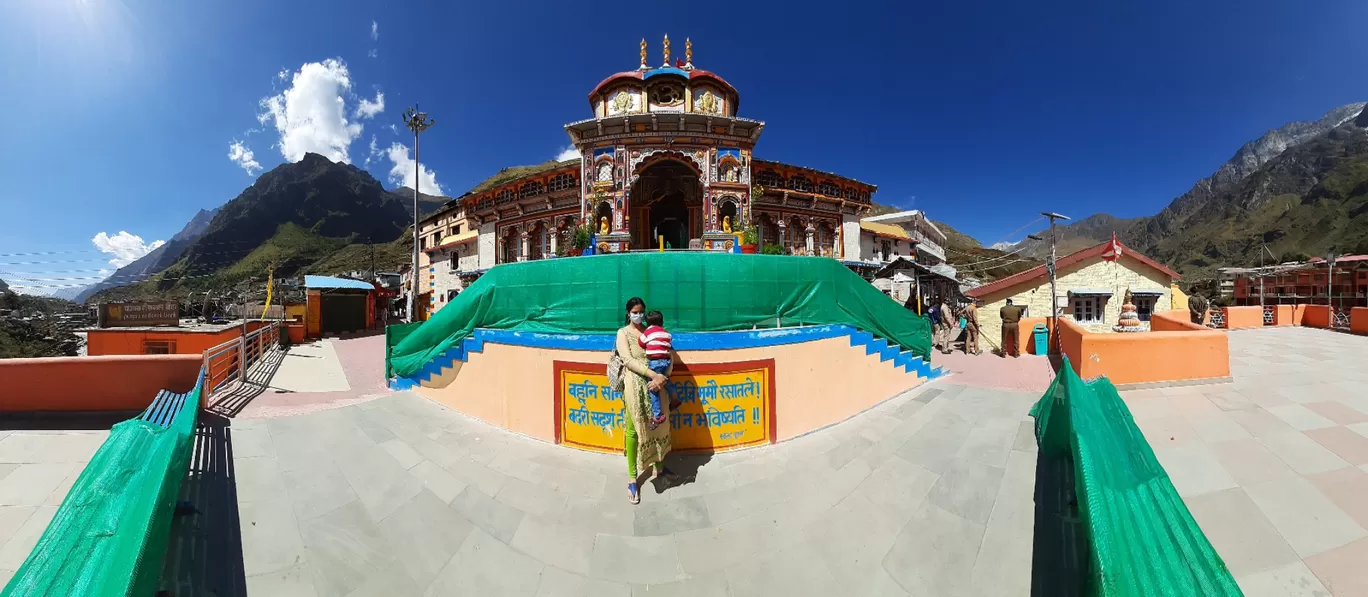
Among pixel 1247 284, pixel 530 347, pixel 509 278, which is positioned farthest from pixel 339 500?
pixel 1247 284

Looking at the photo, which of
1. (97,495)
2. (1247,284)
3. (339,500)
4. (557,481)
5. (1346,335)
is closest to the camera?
(97,495)

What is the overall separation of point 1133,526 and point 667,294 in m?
4.41

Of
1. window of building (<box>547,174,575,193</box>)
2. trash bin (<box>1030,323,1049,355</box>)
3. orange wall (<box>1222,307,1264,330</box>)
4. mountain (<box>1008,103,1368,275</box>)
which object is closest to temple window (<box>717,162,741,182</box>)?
window of building (<box>547,174,575,193</box>)

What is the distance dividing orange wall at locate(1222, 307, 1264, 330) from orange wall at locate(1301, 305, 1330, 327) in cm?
126

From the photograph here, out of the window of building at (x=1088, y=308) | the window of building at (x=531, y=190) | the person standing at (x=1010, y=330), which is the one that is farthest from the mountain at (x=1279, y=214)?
the window of building at (x=531, y=190)

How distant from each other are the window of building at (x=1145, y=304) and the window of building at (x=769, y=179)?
15608 mm

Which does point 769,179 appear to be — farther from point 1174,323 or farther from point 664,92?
point 1174,323

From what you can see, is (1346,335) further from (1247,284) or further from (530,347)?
(1247,284)

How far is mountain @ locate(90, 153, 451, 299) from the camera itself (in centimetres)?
9300

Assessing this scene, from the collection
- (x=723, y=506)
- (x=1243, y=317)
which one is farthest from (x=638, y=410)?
(x=1243, y=317)

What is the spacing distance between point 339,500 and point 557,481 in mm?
2024

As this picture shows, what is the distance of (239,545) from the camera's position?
3.28 meters

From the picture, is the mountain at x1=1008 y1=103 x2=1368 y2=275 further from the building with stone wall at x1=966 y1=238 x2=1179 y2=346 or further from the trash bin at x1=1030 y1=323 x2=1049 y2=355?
the trash bin at x1=1030 y1=323 x2=1049 y2=355

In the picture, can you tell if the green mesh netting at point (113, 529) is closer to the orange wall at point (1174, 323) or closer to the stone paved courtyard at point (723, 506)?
the stone paved courtyard at point (723, 506)
